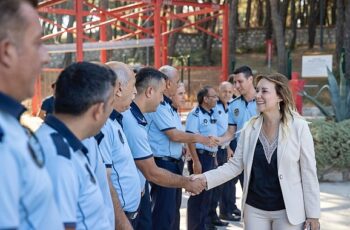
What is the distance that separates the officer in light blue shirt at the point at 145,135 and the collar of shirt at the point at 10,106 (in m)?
2.05

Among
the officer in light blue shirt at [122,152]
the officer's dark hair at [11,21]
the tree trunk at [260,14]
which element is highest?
the tree trunk at [260,14]

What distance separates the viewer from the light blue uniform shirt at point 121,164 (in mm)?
2976

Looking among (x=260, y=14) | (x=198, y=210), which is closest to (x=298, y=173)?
(x=198, y=210)

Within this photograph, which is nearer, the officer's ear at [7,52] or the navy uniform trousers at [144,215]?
the officer's ear at [7,52]

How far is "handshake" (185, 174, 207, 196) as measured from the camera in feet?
13.1

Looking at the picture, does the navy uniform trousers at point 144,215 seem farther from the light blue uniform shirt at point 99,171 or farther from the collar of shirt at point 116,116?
the light blue uniform shirt at point 99,171

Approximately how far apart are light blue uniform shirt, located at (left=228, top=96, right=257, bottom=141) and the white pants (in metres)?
2.76

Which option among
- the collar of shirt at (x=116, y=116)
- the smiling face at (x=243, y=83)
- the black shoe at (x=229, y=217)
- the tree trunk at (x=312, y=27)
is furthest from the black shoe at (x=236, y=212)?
the tree trunk at (x=312, y=27)

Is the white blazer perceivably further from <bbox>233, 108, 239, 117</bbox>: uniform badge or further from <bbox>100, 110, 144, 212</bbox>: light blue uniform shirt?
<bbox>233, 108, 239, 117</bbox>: uniform badge

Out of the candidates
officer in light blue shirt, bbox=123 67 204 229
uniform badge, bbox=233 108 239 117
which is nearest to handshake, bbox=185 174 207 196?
officer in light blue shirt, bbox=123 67 204 229

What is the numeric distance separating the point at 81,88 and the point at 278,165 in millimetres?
1927

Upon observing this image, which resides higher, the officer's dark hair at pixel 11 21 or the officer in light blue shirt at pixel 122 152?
the officer's dark hair at pixel 11 21

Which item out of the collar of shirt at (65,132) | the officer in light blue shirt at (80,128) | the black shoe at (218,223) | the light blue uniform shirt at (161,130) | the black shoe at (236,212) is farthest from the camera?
the black shoe at (236,212)

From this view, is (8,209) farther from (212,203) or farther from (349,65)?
(349,65)
